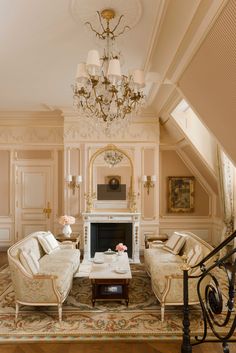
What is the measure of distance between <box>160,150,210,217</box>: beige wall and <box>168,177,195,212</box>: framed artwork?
0.11 m

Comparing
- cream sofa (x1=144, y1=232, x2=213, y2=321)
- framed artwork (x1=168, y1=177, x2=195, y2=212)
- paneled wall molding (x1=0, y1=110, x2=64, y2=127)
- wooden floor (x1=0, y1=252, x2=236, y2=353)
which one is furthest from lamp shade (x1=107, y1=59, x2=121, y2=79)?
framed artwork (x1=168, y1=177, x2=195, y2=212)

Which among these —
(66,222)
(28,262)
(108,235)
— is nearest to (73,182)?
(66,222)

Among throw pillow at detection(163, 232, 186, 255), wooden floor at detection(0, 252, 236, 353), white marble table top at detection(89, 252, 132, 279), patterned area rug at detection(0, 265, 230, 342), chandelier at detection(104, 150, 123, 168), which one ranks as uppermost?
chandelier at detection(104, 150, 123, 168)

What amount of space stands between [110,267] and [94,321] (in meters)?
1.00

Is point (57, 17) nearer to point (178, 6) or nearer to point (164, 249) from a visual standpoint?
point (178, 6)

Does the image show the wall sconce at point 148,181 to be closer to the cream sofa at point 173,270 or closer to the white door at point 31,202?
the cream sofa at point 173,270

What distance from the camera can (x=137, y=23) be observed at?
324 centimetres

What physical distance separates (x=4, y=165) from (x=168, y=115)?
4582 millimetres

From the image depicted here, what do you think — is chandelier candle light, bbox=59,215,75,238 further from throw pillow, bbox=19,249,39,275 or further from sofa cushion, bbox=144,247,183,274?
throw pillow, bbox=19,249,39,275

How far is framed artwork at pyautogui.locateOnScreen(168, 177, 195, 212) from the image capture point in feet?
25.2

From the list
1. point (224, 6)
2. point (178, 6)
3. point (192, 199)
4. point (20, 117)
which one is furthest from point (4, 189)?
point (224, 6)

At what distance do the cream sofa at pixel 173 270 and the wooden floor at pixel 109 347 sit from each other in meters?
0.59

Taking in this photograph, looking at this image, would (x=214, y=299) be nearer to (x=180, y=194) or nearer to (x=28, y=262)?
(x=28, y=262)

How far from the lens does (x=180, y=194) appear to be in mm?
7715
